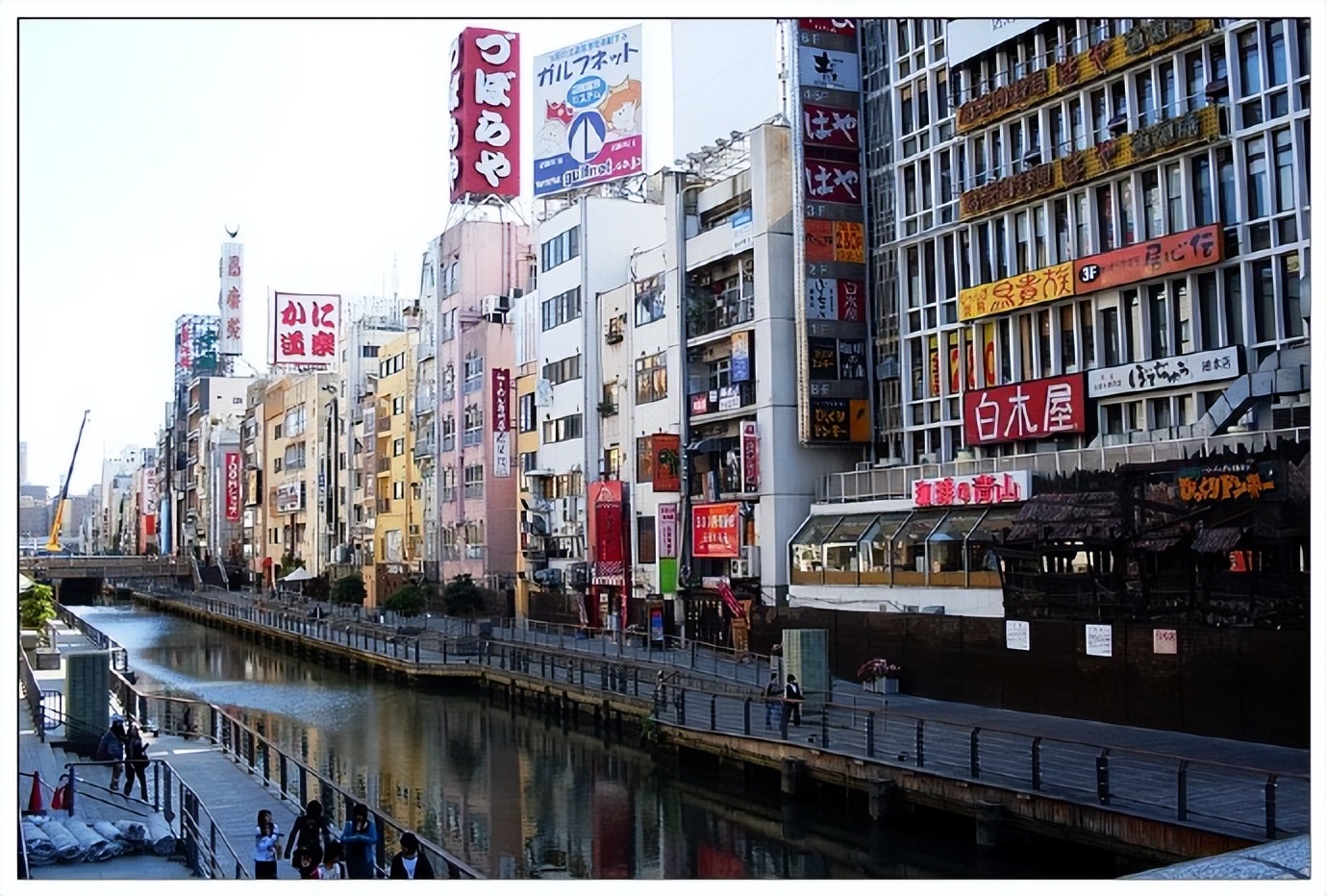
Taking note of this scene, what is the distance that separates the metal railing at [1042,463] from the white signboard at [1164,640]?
417 centimetres

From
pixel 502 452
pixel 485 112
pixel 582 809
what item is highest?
pixel 485 112

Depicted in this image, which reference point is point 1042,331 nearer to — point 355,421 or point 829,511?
point 829,511

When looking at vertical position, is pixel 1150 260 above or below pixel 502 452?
above

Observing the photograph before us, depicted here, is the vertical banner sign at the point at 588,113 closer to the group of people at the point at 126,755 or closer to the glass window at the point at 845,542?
the glass window at the point at 845,542

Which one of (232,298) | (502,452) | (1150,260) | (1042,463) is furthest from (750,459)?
(232,298)

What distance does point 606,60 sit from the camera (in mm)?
62844

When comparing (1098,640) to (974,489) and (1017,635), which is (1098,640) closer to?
(1017,635)

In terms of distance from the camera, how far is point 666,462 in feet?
179

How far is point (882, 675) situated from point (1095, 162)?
15224 millimetres

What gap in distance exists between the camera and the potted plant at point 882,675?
38750 mm

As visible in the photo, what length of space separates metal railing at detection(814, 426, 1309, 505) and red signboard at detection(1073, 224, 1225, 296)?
4.54 metres

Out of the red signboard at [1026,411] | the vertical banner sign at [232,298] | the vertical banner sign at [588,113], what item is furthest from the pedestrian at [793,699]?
the vertical banner sign at [232,298]

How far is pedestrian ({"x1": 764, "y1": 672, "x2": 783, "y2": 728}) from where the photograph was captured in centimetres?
3412
